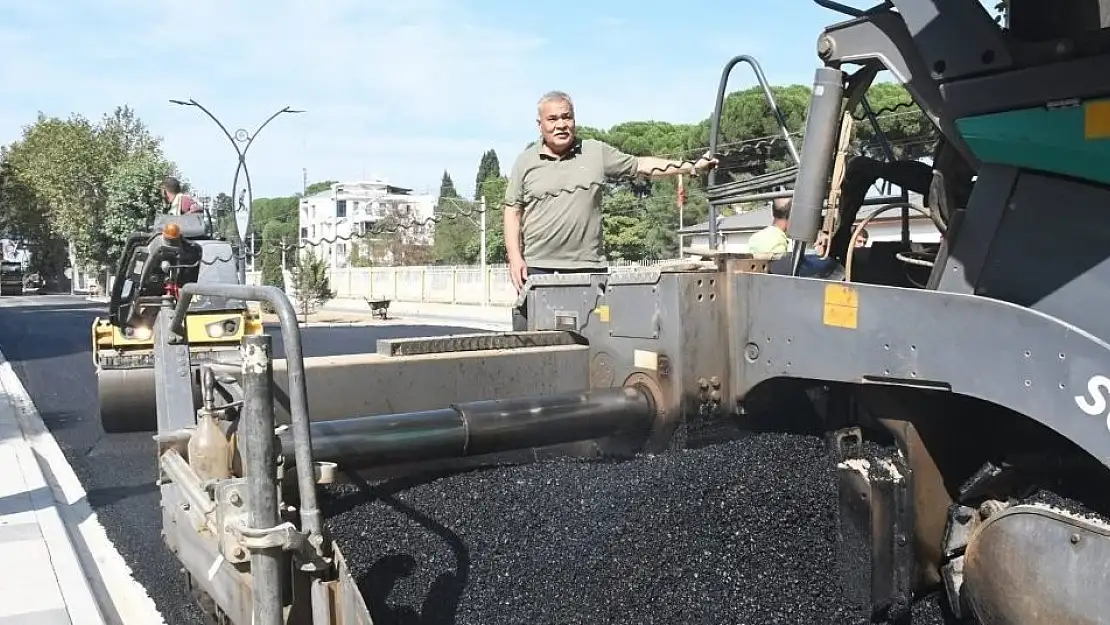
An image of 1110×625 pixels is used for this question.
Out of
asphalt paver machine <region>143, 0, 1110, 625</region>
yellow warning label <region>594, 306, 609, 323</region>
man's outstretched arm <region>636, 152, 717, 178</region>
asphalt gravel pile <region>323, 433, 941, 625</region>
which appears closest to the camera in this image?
asphalt paver machine <region>143, 0, 1110, 625</region>

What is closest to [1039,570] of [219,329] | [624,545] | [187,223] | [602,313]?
[624,545]

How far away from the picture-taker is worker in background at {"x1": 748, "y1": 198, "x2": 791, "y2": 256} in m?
4.77

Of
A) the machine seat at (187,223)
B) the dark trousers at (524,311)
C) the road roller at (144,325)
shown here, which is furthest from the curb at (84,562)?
the machine seat at (187,223)

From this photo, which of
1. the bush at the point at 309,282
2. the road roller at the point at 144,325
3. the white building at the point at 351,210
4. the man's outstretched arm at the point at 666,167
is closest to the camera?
the man's outstretched arm at the point at 666,167

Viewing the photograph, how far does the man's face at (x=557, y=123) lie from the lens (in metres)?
4.97

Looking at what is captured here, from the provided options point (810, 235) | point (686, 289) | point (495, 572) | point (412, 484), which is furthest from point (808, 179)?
point (412, 484)

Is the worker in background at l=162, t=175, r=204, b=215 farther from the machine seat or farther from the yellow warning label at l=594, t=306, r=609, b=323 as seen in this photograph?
the yellow warning label at l=594, t=306, r=609, b=323

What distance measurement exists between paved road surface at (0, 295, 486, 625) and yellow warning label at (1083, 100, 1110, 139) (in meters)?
3.80

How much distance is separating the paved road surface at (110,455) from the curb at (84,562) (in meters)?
0.06

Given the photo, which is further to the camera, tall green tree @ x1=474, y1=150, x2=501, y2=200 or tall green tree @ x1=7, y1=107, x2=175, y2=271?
tall green tree @ x1=474, y1=150, x2=501, y2=200

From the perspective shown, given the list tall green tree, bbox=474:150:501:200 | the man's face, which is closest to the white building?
tall green tree, bbox=474:150:501:200

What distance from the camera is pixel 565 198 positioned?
5078 mm

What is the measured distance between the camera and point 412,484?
3.81m

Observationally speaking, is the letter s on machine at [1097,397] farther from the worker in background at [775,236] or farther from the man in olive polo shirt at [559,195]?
the man in olive polo shirt at [559,195]
